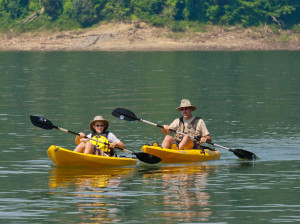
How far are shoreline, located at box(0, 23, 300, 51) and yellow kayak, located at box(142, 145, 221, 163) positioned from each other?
88742 millimetres

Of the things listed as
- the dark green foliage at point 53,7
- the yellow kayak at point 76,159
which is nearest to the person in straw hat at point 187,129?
the yellow kayak at point 76,159

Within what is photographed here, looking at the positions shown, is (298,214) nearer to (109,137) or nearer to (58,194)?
(58,194)

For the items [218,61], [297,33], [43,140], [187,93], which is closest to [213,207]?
[43,140]

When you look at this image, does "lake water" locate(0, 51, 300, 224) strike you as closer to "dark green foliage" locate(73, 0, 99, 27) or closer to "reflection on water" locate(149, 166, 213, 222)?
"reflection on water" locate(149, 166, 213, 222)

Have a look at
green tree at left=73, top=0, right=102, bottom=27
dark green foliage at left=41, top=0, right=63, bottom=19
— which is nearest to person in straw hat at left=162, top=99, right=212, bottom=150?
green tree at left=73, top=0, right=102, bottom=27

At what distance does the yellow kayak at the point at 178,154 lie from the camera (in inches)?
940

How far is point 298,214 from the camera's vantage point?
1719cm

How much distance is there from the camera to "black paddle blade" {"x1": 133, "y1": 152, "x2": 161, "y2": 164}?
23.7 meters

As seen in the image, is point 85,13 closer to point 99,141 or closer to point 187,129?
point 187,129

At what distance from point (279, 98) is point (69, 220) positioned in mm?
28014

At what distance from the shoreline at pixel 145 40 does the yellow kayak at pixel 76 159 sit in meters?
90.1

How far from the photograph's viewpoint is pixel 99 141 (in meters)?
22.9

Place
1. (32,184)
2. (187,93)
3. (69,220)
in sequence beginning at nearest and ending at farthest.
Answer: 1. (69,220)
2. (32,184)
3. (187,93)

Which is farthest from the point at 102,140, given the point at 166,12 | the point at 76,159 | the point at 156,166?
the point at 166,12
